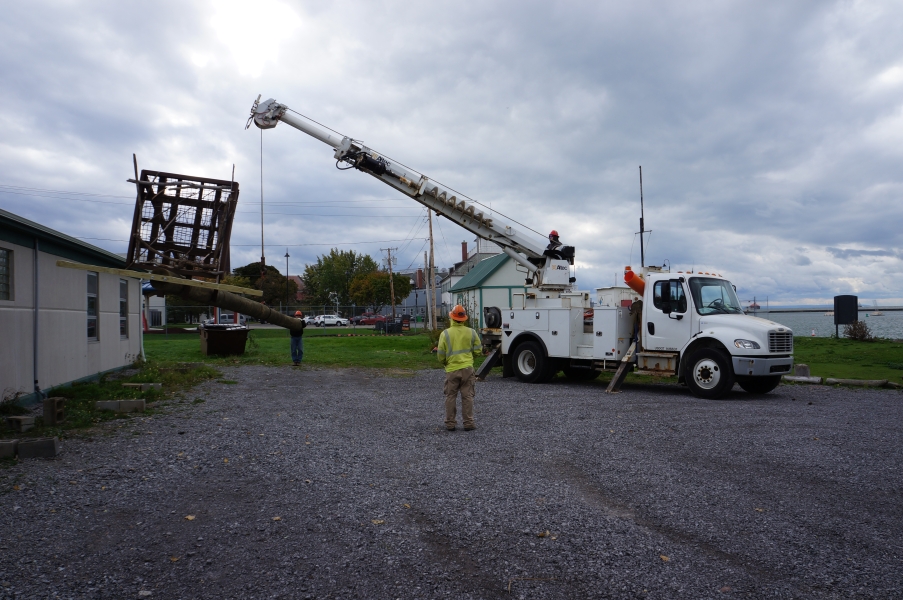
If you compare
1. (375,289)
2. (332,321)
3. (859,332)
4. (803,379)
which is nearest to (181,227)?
(803,379)

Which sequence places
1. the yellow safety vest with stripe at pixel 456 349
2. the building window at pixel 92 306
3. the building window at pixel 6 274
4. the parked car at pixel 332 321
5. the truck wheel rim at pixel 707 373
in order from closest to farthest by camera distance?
the yellow safety vest with stripe at pixel 456 349, the building window at pixel 6 274, the truck wheel rim at pixel 707 373, the building window at pixel 92 306, the parked car at pixel 332 321

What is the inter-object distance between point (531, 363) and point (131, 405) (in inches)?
348

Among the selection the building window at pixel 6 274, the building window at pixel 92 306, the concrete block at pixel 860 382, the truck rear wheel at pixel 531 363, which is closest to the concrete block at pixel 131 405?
the building window at pixel 6 274

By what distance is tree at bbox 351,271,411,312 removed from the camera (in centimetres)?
7456

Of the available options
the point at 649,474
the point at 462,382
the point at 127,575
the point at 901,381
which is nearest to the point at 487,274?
the point at 901,381

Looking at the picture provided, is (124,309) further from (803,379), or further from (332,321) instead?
(332,321)

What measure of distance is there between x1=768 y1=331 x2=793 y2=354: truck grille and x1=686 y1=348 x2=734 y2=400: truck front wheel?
33.0 inches

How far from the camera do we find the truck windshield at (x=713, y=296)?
44.3 feet

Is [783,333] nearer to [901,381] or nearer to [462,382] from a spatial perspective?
[901,381]

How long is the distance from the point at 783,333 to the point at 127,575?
1206 cm

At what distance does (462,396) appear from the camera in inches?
378

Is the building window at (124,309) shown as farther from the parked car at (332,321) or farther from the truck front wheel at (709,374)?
the parked car at (332,321)

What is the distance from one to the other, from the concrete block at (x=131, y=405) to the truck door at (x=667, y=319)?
9685 mm

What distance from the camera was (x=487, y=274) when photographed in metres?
44.8
